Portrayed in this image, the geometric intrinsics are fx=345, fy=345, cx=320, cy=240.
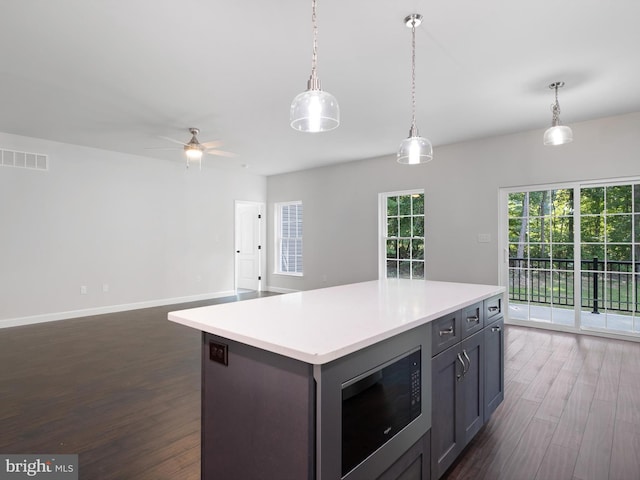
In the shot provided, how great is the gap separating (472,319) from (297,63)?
2.47 m

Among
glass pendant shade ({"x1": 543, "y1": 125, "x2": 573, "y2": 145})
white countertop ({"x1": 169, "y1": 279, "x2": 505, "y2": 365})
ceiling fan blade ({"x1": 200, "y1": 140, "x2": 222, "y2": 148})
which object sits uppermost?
ceiling fan blade ({"x1": 200, "y1": 140, "x2": 222, "y2": 148})

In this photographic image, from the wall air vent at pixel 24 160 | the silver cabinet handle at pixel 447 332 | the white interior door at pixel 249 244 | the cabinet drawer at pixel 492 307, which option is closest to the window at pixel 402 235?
the white interior door at pixel 249 244

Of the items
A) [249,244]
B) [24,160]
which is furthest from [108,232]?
[249,244]

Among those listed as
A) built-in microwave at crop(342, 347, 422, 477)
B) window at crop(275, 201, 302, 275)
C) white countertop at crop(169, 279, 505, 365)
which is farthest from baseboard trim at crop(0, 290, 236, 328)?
built-in microwave at crop(342, 347, 422, 477)

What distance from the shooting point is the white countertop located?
1126 millimetres

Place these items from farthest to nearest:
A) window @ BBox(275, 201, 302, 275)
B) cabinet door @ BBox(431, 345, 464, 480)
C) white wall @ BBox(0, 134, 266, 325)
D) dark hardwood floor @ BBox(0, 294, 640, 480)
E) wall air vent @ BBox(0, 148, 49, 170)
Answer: window @ BBox(275, 201, 302, 275), white wall @ BBox(0, 134, 266, 325), wall air vent @ BBox(0, 148, 49, 170), dark hardwood floor @ BBox(0, 294, 640, 480), cabinet door @ BBox(431, 345, 464, 480)

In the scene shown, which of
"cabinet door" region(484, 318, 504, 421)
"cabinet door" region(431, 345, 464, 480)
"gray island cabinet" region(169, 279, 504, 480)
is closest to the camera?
"gray island cabinet" region(169, 279, 504, 480)

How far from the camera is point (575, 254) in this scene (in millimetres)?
4555

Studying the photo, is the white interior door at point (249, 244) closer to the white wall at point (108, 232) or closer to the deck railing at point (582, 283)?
the white wall at point (108, 232)

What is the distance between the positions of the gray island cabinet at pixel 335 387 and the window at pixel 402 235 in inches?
163

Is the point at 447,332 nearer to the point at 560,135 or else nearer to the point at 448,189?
the point at 560,135

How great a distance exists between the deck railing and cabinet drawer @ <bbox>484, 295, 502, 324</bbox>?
2.95 metres

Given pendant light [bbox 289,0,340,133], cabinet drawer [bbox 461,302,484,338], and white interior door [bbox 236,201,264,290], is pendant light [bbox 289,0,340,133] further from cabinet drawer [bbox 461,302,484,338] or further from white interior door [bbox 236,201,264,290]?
white interior door [bbox 236,201,264,290]

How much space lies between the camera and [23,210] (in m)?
4.91
